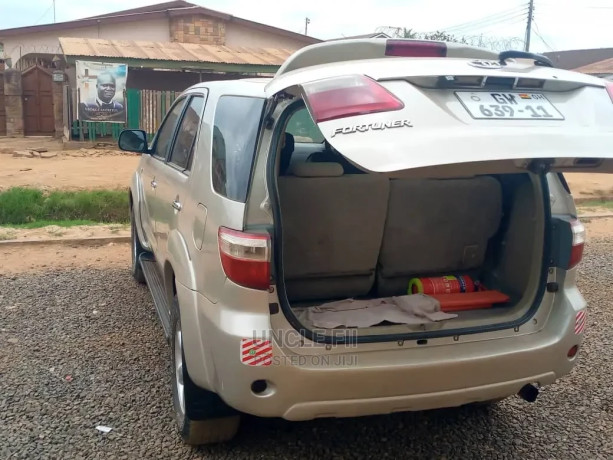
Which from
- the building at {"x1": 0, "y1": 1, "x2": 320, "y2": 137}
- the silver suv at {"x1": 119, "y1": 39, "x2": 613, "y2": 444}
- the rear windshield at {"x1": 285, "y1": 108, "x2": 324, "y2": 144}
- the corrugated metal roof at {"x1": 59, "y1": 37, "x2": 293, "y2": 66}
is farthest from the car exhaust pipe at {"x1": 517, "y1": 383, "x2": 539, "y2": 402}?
the corrugated metal roof at {"x1": 59, "y1": 37, "x2": 293, "y2": 66}

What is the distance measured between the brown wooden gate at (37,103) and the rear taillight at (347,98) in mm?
19191

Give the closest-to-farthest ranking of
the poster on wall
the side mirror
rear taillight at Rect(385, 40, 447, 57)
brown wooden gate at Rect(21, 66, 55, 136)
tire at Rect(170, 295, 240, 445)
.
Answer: rear taillight at Rect(385, 40, 447, 57), tire at Rect(170, 295, 240, 445), the side mirror, the poster on wall, brown wooden gate at Rect(21, 66, 55, 136)

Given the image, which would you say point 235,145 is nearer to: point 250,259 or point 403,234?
point 250,259

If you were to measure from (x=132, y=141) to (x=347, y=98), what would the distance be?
2.86 meters

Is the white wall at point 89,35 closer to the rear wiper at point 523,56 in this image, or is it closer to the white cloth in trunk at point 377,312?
the white cloth in trunk at point 377,312

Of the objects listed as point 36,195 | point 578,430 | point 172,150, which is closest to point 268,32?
point 36,195

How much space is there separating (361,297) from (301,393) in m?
0.94

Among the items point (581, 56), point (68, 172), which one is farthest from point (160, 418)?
point (581, 56)

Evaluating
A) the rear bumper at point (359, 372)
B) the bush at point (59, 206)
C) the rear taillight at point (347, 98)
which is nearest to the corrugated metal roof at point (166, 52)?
the bush at point (59, 206)

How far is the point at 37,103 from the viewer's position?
1938cm

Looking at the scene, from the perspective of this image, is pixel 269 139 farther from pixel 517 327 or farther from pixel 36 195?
pixel 36 195

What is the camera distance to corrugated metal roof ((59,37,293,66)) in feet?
55.8

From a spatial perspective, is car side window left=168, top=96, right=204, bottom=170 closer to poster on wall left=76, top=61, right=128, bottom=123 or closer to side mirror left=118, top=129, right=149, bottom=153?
side mirror left=118, top=129, right=149, bottom=153

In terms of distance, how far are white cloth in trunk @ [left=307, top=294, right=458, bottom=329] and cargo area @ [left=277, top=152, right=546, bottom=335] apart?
54 millimetres
